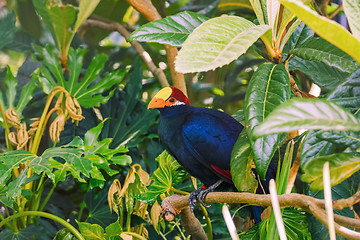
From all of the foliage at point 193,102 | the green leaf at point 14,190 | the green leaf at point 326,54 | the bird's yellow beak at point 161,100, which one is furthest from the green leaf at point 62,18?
the green leaf at point 326,54

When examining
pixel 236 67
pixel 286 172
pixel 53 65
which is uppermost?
pixel 286 172

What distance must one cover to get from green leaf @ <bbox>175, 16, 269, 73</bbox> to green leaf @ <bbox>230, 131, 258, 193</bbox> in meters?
0.19

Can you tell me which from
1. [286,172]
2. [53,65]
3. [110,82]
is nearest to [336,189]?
[286,172]

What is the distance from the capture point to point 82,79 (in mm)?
1380

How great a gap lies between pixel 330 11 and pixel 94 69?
1068 mm

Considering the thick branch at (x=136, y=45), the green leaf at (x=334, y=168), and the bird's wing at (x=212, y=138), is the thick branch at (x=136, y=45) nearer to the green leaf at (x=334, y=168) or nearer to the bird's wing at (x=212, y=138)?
the bird's wing at (x=212, y=138)

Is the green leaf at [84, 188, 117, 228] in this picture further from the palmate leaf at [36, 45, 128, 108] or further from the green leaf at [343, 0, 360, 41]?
the green leaf at [343, 0, 360, 41]

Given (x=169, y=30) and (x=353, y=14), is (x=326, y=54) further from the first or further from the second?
(x=169, y=30)

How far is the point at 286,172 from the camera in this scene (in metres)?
0.72

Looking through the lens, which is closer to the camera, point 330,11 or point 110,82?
point 110,82

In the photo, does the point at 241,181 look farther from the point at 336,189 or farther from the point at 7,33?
the point at 7,33

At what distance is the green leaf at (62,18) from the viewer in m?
1.42

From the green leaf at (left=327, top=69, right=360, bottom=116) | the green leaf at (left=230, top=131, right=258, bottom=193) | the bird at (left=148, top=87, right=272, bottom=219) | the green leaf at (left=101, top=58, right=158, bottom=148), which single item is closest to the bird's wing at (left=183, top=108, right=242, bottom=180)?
the bird at (left=148, top=87, right=272, bottom=219)

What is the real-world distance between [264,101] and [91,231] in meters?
0.53
